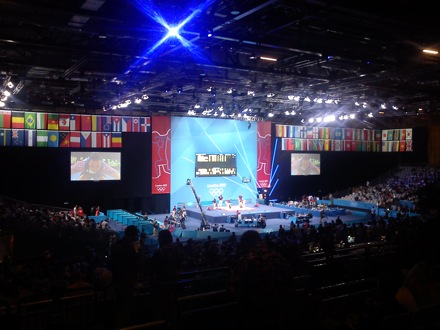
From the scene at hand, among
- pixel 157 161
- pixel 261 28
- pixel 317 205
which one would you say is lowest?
pixel 317 205

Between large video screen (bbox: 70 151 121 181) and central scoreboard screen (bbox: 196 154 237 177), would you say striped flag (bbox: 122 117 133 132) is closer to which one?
large video screen (bbox: 70 151 121 181)

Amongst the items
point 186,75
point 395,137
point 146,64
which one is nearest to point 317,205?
point 395,137

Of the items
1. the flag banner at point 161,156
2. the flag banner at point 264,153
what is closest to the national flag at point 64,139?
the flag banner at point 161,156

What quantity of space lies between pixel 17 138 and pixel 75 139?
2866 millimetres

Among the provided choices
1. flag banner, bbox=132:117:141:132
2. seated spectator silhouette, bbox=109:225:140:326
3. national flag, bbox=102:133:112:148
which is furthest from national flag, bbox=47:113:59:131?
Result: seated spectator silhouette, bbox=109:225:140:326

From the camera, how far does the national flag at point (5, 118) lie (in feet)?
69.5

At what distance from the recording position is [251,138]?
2916cm

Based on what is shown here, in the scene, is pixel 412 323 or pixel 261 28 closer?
pixel 412 323

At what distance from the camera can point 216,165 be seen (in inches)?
1085

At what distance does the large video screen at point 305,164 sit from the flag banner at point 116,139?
12720mm

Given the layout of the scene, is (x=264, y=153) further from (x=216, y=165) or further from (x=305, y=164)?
(x=216, y=165)

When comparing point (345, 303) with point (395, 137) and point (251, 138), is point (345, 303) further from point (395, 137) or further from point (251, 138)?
point (395, 137)

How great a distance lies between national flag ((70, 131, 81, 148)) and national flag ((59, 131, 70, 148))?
0.51 ft

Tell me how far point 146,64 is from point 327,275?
857cm
